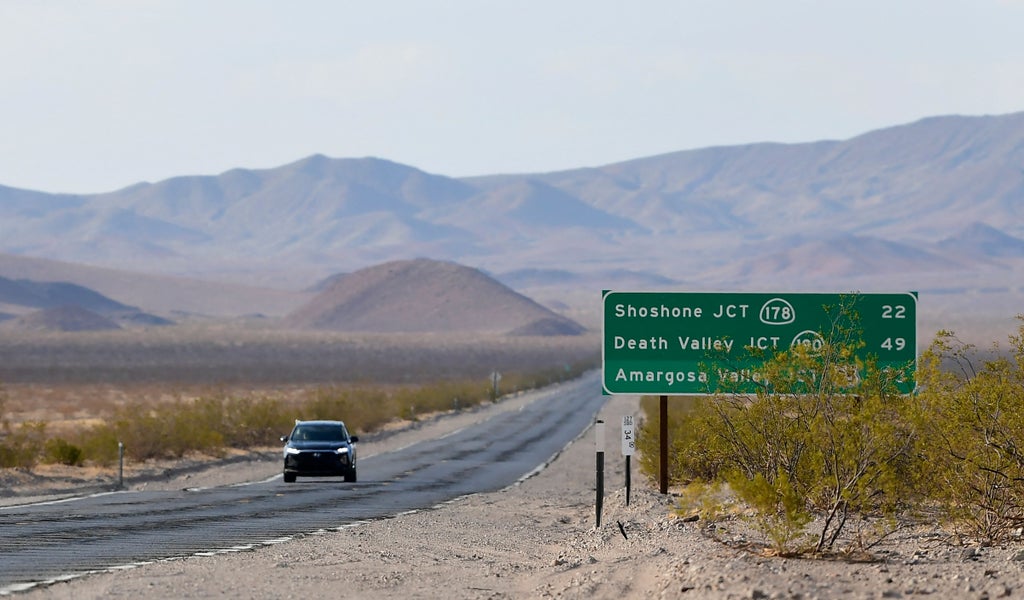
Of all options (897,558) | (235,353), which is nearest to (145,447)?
(897,558)

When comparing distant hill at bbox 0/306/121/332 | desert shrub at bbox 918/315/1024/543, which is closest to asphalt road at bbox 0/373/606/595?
desert shrub at bbox 918/315/1024/543

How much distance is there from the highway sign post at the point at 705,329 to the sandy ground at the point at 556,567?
209 centimetres

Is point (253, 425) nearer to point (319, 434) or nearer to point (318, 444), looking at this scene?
point (319, 434)

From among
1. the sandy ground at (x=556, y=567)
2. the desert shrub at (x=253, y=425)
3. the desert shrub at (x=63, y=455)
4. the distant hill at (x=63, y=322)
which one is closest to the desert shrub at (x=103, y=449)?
the desert shrub at (x=63, y=455)

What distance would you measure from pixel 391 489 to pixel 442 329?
545ft

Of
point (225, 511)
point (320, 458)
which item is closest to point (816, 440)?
point (225, 511)

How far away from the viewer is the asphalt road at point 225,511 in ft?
57.6

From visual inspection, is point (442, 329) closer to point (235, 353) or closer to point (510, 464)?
point (235, 353)

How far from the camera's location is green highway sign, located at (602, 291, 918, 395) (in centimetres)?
2433

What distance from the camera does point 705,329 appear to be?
2494cm

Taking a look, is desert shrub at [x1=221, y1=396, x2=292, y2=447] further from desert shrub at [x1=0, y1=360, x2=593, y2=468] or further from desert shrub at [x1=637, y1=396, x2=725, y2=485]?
desert shrub at [x1=637, y1=396, x2=725, y2=485]

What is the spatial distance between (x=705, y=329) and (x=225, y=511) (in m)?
8.17

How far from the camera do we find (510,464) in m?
40.9

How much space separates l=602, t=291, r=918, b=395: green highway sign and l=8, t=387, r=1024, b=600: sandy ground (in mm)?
2123
